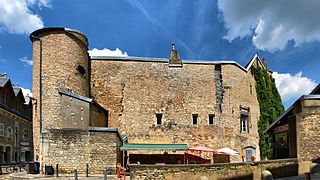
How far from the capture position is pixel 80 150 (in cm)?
1337

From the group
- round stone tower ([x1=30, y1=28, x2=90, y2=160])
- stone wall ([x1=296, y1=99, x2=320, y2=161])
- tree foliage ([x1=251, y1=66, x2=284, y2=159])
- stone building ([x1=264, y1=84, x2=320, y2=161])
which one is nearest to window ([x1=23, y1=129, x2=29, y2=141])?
round stone tower ([x1=30, y1=28, x2=90, y2=160])

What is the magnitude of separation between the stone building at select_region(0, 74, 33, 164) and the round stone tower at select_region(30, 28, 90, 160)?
17.4ft

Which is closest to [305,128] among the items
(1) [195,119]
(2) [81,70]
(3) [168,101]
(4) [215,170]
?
(4) [215,170]

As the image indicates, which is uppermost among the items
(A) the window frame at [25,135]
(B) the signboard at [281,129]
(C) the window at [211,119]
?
(C) the window at [211,119]

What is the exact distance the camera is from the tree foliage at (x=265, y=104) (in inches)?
836

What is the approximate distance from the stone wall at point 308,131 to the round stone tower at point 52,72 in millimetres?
12606

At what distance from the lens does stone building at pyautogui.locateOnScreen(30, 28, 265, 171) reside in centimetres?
1630

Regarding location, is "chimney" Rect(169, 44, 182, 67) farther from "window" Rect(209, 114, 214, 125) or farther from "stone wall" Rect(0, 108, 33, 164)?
"stone wall" Rect(0, 108, 33, 164)

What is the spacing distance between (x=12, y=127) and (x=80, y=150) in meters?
11.2

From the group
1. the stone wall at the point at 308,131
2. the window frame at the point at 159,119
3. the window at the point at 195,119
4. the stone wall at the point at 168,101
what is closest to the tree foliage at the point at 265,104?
the stone wall at the point at 168,101

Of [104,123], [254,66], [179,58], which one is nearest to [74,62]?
[104,123]

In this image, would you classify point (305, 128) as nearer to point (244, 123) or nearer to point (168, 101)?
point (244, 123)

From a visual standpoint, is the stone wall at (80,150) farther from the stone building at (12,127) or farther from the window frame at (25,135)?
the window frame at (25,135)

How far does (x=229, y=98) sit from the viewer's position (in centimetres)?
2002
